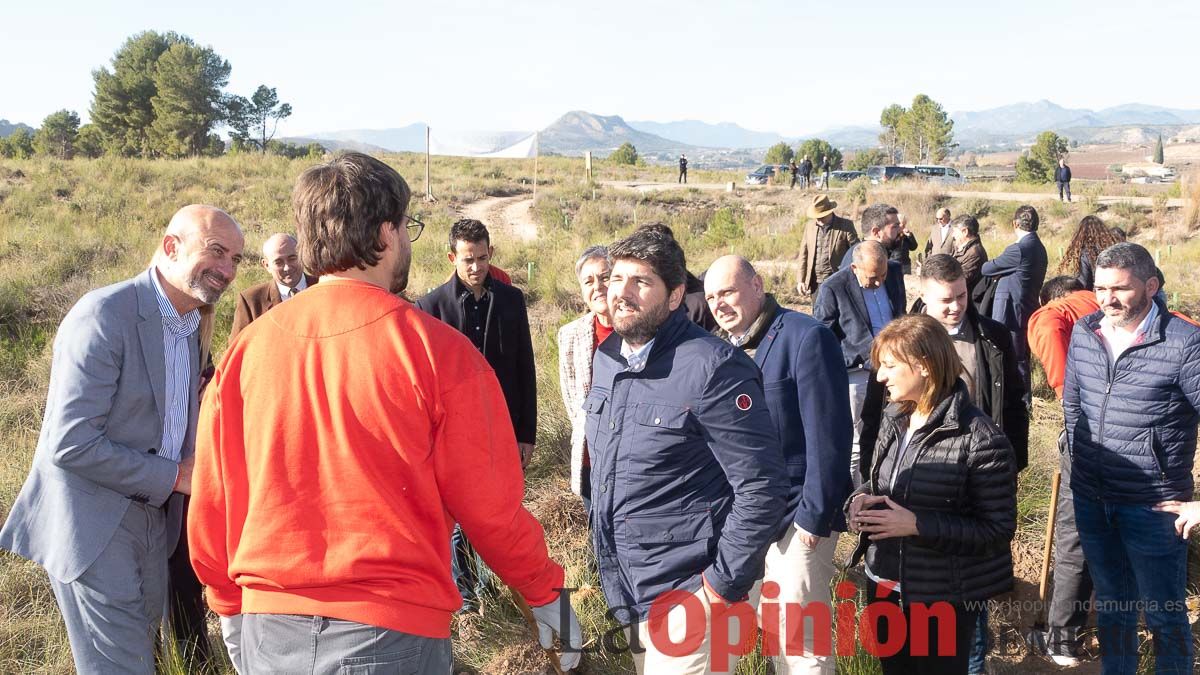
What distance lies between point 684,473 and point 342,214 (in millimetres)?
1262

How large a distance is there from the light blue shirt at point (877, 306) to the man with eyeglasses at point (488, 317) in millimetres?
2092

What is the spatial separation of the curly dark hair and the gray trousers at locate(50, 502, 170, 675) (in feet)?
18.5

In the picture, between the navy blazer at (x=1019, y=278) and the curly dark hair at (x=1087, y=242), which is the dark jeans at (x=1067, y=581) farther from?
the navy blazer at (x=1019, y=278)

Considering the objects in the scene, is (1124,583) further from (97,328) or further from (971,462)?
(97,328)

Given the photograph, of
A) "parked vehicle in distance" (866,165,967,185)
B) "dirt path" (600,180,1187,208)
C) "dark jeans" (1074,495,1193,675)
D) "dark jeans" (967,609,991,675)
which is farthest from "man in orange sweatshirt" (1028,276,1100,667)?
"parked vehicle in distance" (866,165,967,185)

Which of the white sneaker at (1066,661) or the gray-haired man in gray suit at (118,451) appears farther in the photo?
the white sneaker at (1066,661)

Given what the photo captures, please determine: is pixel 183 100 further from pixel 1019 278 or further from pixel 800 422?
pixel 800 422

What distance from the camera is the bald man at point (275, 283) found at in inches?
180

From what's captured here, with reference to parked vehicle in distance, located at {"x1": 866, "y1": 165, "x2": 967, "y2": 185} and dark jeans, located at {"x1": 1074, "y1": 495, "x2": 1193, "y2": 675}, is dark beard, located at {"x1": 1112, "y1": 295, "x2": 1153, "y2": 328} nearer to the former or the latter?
dark jeans, located at {"x1": 1074, "y1": 495, "x2": 1193, "y2": 675}

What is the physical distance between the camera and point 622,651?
3607 millimetres

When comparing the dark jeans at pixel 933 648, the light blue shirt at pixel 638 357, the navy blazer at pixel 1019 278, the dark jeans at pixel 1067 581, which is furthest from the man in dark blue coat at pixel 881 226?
the light blue shirt at pixel 638 357

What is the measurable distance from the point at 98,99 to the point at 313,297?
166 ft

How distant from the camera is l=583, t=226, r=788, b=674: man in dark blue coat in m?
2.41

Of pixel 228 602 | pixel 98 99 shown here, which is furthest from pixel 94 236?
pixel 98 99
